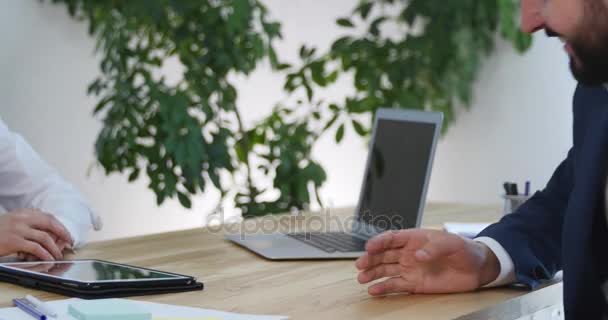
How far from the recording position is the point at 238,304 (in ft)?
3.67

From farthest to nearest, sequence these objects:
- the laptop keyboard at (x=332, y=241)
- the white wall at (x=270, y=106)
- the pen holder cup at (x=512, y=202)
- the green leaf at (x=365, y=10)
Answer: the green leaf at (x=365, y=10) < the white wall at (x=270, y=106) < the pen holder cup at (x=512, y=202) < the laptop keyboard at (x=332, y=241)

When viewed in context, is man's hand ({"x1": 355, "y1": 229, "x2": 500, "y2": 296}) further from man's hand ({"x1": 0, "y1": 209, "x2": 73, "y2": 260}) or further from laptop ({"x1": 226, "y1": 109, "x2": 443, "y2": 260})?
man's hand ({"x1": 0, "y1": 209, "x2": 73, "y2": 260})

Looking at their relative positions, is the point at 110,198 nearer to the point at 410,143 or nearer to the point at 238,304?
the point at 410,143

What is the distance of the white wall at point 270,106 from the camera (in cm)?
297

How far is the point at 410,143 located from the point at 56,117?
1.76m

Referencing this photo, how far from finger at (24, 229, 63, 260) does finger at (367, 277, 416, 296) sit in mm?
539

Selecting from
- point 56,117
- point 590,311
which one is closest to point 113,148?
point 56,117

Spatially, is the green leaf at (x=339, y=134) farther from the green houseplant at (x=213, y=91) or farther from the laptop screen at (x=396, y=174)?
the laptop screen at (x=396, y=174)

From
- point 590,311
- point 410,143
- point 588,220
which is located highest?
point 410,143

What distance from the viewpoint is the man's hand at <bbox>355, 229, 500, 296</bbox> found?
121 cm

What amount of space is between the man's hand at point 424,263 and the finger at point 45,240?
20.2 inches

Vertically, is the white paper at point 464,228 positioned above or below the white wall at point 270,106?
below

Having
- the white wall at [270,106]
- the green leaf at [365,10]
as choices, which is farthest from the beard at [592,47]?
the white wall at [270,106]

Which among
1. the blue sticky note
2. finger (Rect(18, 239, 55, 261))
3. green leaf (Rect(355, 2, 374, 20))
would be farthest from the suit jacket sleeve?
green leaf (Rect(355, 2, 374, 20))
